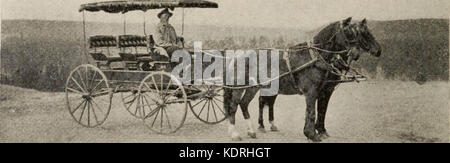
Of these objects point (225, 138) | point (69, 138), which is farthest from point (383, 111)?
point (69, 138)

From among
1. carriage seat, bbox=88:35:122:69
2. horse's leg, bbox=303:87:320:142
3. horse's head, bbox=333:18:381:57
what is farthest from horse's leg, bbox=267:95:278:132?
carriage seat, bbox=88:35:122:69

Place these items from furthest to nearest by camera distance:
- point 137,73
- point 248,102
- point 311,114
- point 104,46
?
point 104,46, point 137,73, point 248,102, point 311,114

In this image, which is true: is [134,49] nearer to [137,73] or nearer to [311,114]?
[137,73]

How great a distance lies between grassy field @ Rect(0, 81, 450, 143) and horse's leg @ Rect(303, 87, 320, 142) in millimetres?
410

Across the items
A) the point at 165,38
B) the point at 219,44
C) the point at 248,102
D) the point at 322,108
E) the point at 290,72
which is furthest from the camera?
the point at 219,44

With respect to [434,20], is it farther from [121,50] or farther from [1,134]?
[1,134]

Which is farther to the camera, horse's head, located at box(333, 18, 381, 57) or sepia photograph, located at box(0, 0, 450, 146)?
sepia photograph, located at box(0, 0, 450, 146)

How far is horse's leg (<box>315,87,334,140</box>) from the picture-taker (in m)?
7.11

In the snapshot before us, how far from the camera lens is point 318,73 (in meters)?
6.83

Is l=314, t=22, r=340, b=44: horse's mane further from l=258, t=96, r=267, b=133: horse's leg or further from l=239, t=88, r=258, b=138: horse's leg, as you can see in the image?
l=258, t=96, r=267, b=133: horse's leg

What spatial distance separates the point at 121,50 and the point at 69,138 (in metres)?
1.51

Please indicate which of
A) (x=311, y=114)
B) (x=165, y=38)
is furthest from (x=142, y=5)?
(x=311, y=114)

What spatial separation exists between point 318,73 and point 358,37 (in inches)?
27.3

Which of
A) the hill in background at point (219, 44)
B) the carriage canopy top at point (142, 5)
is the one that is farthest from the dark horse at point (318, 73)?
the hill in background at point (219, 44)
